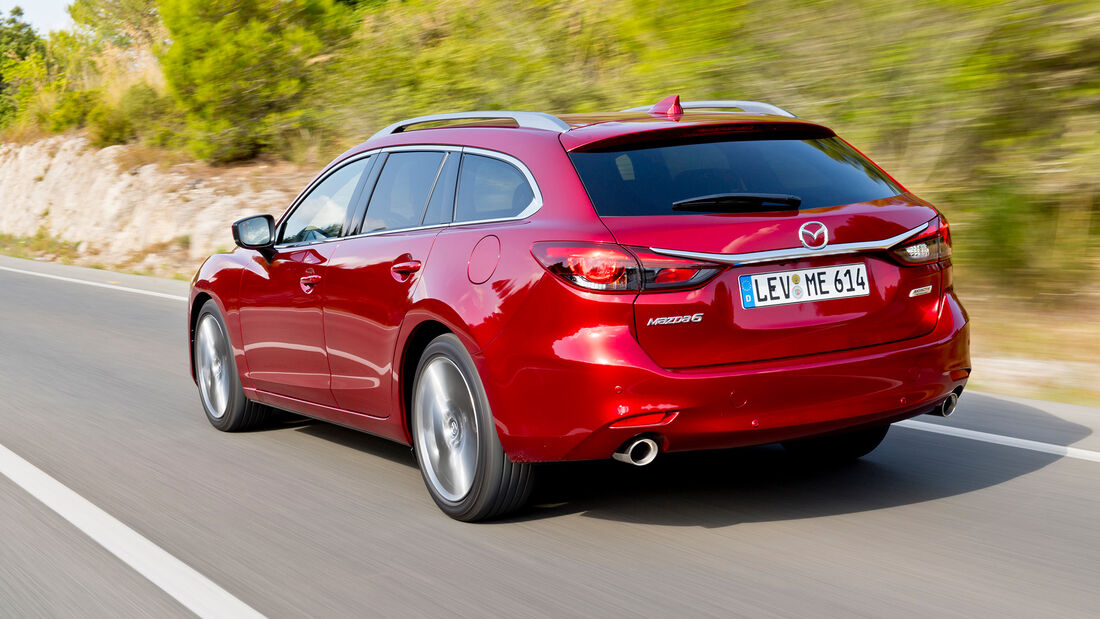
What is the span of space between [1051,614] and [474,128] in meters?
2.89

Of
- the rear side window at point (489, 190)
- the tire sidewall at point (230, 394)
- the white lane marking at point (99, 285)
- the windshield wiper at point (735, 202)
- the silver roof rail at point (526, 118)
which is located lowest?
the white lane marking at point (99, 285)

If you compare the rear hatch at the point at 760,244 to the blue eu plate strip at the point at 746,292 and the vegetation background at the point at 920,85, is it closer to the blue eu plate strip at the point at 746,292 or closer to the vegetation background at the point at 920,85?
the blue eu plate strip at the point at 746,292

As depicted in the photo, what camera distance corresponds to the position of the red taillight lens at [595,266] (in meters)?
4.13

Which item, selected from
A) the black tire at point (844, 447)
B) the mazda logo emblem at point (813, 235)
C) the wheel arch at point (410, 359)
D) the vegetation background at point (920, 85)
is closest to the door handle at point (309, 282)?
the wheel arch at point (410, 359)

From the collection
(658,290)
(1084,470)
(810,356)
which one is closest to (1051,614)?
(810,356)

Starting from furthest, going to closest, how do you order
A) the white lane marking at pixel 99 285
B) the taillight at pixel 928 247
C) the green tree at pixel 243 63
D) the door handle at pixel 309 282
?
the green tree at pixel 243 63 < the white lane marking at pixel 99 285 < the door handle at pixel 309 282 < the taillight at pixel 928 247

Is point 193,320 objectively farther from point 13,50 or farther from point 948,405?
point 13,50

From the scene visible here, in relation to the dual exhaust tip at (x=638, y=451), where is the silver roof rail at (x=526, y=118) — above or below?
above

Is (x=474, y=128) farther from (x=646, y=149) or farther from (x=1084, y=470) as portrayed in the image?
(x=1084, y=470)

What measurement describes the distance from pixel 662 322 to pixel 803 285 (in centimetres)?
54

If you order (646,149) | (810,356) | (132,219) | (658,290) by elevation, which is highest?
(646,149)

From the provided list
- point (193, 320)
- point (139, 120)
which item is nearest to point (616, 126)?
point (193, 320)

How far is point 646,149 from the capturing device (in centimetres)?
457

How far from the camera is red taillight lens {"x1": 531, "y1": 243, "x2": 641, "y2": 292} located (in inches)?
163
